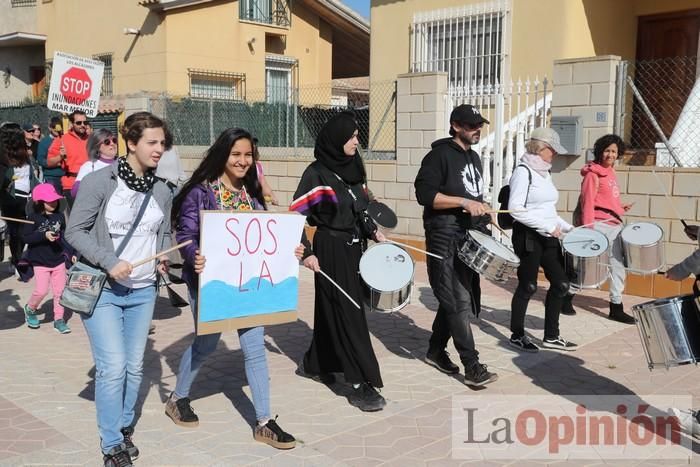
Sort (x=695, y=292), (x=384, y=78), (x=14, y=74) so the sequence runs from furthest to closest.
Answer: (x=14, y=74)
(x=384, y=78)
(x=695, y=292)

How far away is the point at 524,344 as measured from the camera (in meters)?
6.22

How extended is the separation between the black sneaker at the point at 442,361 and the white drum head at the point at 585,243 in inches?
52.5

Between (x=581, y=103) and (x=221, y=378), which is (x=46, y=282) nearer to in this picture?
(x=221, y=378)

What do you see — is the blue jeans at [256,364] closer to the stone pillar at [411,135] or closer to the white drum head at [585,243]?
the white drum head at [585,243]

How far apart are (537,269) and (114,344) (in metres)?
3.65

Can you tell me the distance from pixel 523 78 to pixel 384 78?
301 centimetres

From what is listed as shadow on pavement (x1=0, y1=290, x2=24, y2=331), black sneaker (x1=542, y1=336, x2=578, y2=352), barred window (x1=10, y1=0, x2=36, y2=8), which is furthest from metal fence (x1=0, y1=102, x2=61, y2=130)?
black sneaker (x1=542, y1=336, x2=578, y2=352)

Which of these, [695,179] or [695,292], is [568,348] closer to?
[695,292]

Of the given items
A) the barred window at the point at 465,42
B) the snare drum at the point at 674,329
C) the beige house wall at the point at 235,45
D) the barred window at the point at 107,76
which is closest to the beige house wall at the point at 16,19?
the barred window at the point at 107,76

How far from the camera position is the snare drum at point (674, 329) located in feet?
13.4

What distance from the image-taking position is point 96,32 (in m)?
21.6

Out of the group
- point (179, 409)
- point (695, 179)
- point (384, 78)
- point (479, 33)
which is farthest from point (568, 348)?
point (384, 78)

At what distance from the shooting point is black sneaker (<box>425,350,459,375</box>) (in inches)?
221

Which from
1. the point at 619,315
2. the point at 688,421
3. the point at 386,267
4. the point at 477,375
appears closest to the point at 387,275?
the point at 386,267
